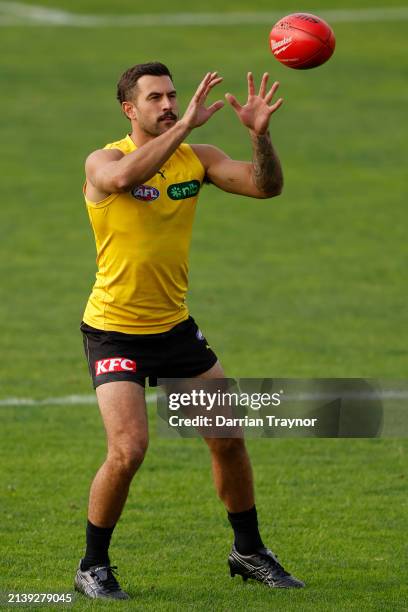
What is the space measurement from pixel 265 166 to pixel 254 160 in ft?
0.32

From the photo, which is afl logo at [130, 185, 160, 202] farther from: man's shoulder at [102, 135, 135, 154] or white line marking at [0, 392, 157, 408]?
white line marking at [0, 392, 157, 408]

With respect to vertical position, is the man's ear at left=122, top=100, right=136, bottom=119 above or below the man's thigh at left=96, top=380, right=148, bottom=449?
above

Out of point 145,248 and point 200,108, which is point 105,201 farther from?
point 200,108

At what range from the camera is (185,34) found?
34.1 m

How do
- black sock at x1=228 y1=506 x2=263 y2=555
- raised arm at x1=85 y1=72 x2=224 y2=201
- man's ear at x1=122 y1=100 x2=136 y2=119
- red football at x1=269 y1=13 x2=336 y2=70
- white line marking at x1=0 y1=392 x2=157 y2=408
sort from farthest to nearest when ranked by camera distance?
white line marking at x1=0 y1=392 x2=157 y2=408 → red football at x1=269 y1=13 x2=336 y2=70 → black sock at x1=228 y1=506 x2=263 y2=555 → man's ear at x1=122 y1=100 x2=136 y2=119 → raised arm at x1=85 y1=72 x2=224 y2=201

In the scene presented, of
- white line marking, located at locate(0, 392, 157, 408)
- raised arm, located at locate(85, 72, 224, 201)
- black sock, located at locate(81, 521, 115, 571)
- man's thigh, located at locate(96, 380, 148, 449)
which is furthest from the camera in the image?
white line marking, located at locate(0, 392, 157, 408)

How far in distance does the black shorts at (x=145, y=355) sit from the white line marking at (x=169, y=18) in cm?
2802

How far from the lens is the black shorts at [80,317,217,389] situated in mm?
7684

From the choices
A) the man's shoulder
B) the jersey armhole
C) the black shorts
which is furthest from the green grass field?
the man's shoulder

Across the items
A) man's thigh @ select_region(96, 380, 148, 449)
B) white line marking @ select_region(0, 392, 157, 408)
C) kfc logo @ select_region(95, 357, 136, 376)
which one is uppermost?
kfc logo @ select_region(95, 357, 136, 376)

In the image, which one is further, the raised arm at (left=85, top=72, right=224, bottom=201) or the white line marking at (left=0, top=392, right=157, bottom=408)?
the white line marking at (left=0, top=392, right=157, bottom=408)

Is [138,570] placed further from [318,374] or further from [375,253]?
[375,253]

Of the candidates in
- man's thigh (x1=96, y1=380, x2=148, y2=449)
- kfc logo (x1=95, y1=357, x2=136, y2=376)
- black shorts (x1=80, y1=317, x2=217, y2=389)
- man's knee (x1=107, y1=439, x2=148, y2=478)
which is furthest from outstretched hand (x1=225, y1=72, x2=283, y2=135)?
man's knee (x1=107, y1=439, x2=148, y2=478)

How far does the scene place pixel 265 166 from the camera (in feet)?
25.5
